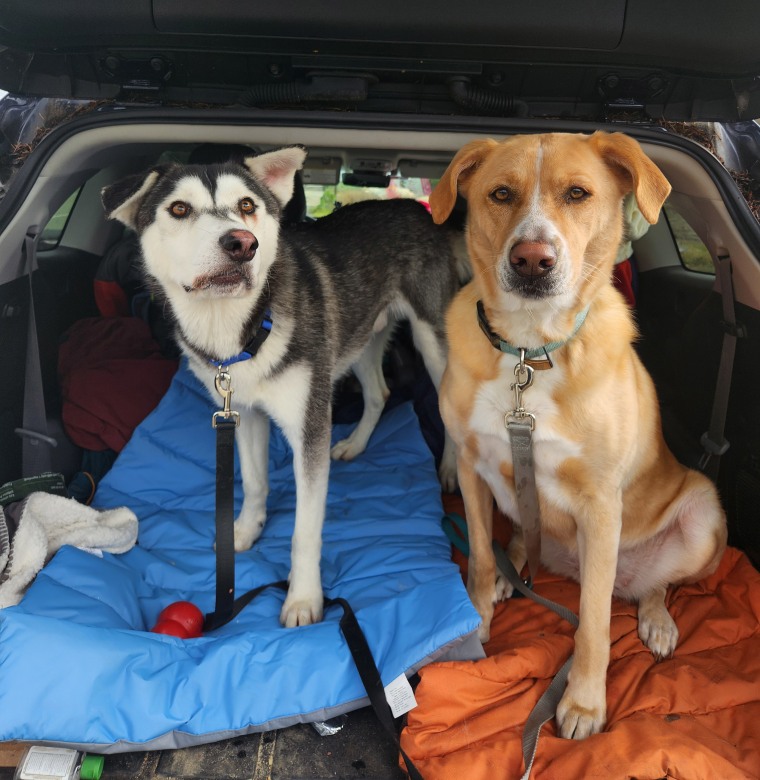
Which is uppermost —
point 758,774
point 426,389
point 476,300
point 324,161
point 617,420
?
point 324,161

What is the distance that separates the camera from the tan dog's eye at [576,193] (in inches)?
74.2

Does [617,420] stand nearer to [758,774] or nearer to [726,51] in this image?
[758,774]

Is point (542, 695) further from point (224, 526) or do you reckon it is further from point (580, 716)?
point (224, 526)

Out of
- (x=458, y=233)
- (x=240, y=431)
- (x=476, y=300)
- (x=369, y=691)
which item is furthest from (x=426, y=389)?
(x=369, y=691)

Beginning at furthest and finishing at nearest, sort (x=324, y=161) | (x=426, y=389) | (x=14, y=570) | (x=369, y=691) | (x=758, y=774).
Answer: (x=426, y=389), (x=324, y=161), (x=14, y=570), (x=369, y=691), (x=758, y=774)

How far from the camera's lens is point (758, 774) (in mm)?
1767

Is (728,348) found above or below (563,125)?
below

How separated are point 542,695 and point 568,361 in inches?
43.9

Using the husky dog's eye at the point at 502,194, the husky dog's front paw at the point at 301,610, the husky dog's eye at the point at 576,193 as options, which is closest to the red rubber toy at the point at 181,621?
the husky dog's front paw at the point at 301,610

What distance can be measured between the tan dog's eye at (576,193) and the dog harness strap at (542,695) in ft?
4.67

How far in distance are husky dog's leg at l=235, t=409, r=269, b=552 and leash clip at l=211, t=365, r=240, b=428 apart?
465 millimetres

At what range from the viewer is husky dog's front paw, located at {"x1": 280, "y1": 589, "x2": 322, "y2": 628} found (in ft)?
7.59

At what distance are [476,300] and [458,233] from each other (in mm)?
1450

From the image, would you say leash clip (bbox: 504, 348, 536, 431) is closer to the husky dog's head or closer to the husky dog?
the husky dog
